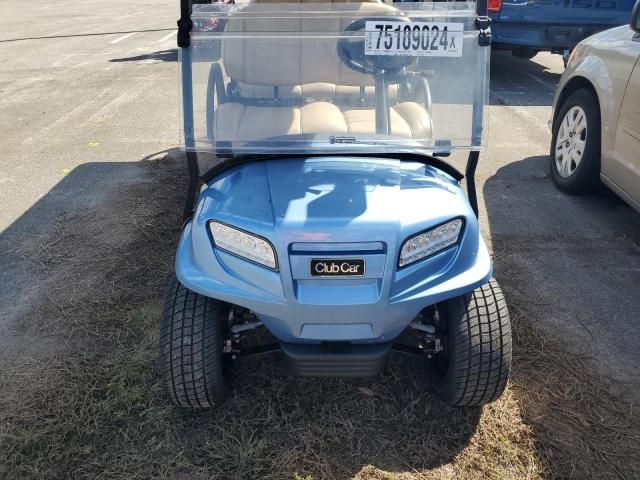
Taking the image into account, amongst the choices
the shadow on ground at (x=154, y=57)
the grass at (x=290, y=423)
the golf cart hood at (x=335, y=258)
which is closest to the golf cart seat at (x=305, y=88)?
the golf cart hood at (x=335, y=258)

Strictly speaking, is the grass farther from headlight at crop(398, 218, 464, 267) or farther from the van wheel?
the van wheel

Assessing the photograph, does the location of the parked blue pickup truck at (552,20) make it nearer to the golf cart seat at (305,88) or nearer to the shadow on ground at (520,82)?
the shadow on ground at (520,82)

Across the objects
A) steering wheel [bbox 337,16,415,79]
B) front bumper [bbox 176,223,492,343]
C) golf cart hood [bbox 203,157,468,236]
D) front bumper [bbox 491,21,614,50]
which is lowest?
front bumper [bbox 176,223,492,343]

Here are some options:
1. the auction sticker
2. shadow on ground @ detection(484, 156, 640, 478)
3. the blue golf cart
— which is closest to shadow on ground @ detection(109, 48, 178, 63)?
shadow on ground @ detection(484, 156, 640, 478)

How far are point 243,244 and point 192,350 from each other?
17.9 inches

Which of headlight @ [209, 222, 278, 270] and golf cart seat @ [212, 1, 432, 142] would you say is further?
golf cart seat @ [212, 1, 432, 142]

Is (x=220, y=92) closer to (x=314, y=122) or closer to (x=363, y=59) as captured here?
(x=314, y=122)

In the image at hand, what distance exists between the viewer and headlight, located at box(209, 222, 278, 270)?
202 centimetres

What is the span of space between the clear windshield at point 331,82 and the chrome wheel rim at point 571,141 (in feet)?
6.86

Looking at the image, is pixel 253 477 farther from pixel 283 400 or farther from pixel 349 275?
pixel 349 275

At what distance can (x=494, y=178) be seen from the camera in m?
4.81

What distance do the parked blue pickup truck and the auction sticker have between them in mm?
5223

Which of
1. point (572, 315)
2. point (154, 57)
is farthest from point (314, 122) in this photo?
point (154, 57)

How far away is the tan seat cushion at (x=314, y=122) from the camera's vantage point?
8.07ft
